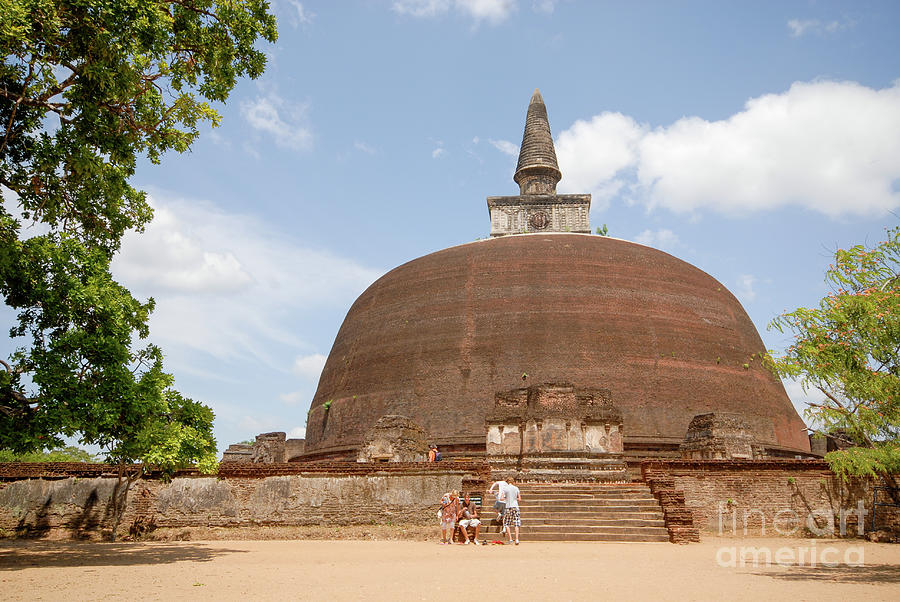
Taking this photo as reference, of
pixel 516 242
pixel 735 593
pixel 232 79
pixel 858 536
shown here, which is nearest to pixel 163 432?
pixel 232 79

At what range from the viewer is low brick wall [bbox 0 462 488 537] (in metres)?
11.9

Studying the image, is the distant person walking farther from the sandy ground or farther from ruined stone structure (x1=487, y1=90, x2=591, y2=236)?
ruined stone structure (x1=487, y1=90, x2=591, y2=236)

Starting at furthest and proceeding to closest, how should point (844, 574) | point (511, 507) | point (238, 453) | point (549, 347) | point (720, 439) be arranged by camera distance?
1. point (238, 453)
2. point (549, 347)
3. point (720, 439)
4. point (511, 507)
5. point (844, 574)

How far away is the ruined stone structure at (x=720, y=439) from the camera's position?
15.5m

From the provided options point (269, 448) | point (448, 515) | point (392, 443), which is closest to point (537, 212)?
point (269, 448)

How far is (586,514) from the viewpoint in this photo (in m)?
11.2

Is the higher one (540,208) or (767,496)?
(540,208)

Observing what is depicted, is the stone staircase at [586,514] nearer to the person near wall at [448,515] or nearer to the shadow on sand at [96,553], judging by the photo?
the person near wall at [448,515]

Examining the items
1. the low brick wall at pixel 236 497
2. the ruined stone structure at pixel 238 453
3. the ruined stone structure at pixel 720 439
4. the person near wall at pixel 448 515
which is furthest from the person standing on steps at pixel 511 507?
the ruined stone structure at pixel 238 453

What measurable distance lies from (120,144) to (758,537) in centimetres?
1215

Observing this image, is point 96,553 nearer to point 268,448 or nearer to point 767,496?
point 767,496

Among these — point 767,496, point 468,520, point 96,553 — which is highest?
point 767,496

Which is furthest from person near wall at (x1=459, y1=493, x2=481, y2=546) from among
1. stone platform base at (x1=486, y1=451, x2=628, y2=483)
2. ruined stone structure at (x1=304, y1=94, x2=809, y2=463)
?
ruined stone structure at (x1=304, y1=94, x2=809, y2=463)

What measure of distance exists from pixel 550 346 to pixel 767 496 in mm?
7468
